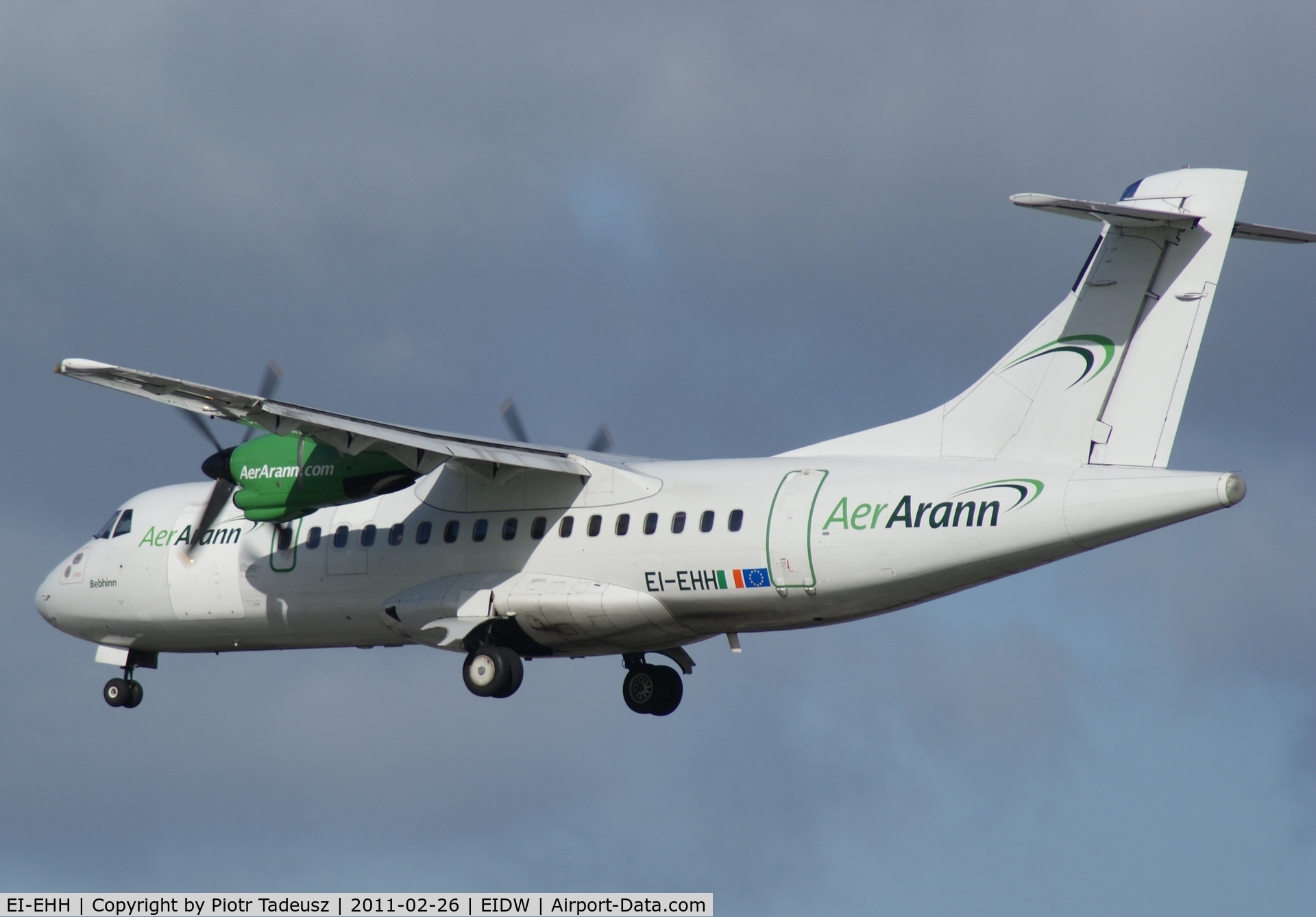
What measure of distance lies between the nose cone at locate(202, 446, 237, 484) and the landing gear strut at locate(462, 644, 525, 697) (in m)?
3.89

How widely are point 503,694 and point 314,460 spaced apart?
147 inches

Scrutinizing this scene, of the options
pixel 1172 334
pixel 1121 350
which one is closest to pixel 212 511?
pixel 1121 350

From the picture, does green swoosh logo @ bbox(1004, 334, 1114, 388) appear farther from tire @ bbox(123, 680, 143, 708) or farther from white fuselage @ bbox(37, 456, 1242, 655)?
tire @ bbox(123, 680, 143, 708)

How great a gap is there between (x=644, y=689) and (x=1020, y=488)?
292 inches

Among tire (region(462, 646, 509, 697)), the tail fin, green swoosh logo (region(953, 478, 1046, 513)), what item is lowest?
tire (region(462, 646, 509, 697))

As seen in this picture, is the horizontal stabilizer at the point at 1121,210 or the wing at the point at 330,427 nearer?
the horizontal stabilizer at the point at 1121,210

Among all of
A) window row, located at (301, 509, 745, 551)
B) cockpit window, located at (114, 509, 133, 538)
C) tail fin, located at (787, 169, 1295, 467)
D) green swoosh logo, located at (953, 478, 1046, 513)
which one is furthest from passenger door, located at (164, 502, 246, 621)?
green swoosh logo, located at (953, 478, 1046, 513)

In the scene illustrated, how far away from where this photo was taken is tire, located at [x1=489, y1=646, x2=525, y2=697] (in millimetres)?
22516

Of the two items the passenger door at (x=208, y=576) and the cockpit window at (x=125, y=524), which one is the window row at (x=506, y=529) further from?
the cockpit window at (x=125, y=524)

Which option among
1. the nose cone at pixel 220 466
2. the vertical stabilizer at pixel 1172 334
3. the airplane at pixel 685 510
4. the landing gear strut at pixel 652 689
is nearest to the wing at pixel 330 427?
the airplane at pixel 685 510

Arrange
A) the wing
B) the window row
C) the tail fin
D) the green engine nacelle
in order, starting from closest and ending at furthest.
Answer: the tail fin, the wing, the window row, the green engine nacelle

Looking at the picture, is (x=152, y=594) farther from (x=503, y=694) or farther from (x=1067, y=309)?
(x=1067, y=309)

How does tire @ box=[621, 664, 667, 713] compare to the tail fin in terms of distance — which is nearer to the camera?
the tail fin

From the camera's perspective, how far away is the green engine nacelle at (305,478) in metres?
22.7
